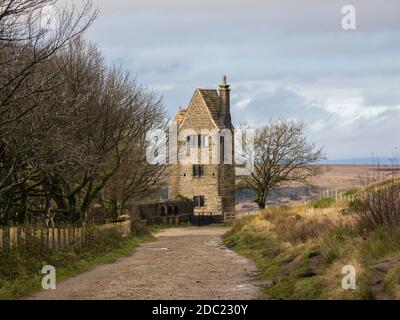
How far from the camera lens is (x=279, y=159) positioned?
67.0 metres

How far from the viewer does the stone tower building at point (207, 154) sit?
69.8m

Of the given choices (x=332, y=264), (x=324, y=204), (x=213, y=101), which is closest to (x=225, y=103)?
(x=213, y=101)

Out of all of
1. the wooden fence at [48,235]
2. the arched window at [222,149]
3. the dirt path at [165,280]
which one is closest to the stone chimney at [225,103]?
the arched window at [222,149]

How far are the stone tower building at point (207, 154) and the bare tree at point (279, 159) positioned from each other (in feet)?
12.5

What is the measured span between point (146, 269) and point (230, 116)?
174 feet

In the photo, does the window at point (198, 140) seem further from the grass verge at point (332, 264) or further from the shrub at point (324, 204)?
the grass verge at point (332, 264)

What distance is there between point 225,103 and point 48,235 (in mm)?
52431

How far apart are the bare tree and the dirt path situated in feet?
141

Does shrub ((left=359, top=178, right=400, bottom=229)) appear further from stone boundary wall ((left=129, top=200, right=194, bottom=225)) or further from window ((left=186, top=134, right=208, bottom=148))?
window ((left=186, top=134, right=208, bottom=148))

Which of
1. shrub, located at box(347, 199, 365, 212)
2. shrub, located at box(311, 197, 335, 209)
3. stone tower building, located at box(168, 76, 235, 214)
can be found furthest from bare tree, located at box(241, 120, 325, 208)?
shrub, located at box(347, 199, 365, 212)

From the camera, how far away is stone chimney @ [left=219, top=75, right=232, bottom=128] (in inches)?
2798

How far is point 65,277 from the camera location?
58.4 ft

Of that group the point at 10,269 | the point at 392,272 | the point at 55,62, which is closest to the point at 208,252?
the point at 55,62

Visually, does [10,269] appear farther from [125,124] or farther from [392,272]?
[125,124]
